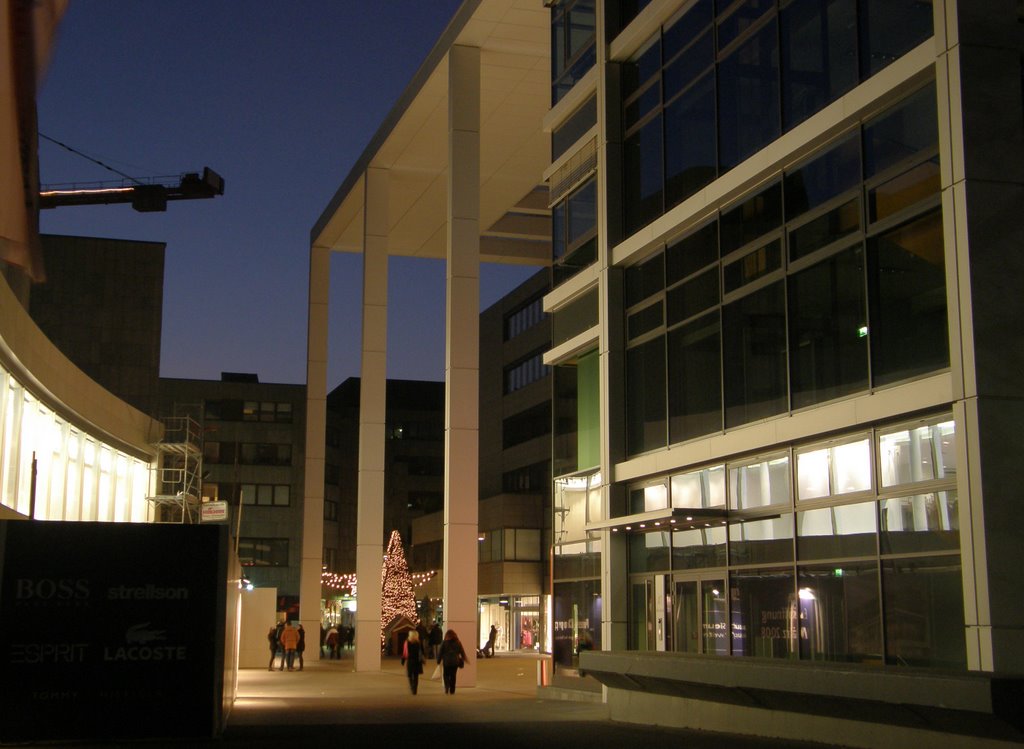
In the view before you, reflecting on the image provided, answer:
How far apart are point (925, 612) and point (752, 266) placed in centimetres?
705

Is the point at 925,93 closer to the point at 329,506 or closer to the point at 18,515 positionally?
the point at 18,515

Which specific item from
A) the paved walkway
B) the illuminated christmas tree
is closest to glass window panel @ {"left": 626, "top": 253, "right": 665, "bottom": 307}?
the paved walkway

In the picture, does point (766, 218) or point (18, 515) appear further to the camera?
point (18, 515)

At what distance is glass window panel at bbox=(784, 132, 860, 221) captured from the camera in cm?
1867

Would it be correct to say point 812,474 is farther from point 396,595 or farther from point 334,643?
point 396,595

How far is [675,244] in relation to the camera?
967 inches

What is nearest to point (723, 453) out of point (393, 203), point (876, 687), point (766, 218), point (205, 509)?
point (766, 218)

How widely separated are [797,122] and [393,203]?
3053 cm

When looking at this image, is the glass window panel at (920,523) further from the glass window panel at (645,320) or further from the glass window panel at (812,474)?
the glass window panel at (645,320)

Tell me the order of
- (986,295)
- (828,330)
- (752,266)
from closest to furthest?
(986,295)
(828,330)
(752,266)

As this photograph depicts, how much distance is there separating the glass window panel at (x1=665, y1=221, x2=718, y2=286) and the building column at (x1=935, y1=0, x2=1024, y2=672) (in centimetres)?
712

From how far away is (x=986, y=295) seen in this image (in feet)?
50.5

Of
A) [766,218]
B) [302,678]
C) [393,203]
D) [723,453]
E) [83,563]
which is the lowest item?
[302,678]

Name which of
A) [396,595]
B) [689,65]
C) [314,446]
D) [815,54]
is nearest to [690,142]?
[689,65]
